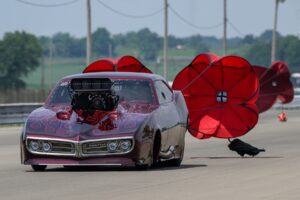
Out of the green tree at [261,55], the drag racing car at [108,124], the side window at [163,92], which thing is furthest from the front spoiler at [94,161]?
the green tree at [261,55]

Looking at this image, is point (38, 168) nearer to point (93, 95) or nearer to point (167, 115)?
point (93, 95)

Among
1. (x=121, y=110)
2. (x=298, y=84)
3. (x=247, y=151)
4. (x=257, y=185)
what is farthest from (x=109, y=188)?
(x=298, y=84)

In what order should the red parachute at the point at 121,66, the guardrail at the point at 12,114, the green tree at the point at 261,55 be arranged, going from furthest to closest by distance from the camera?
the green tree at the point at 261,55
the guardrail at the point at 12,114
the red parachute at the point at 121,66

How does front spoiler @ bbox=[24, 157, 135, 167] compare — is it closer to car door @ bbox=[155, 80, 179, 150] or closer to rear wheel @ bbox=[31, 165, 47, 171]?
rear wheel @ bbox=[31, 165, 47, 171]

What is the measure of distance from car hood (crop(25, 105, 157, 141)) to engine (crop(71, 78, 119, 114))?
7.3 inches

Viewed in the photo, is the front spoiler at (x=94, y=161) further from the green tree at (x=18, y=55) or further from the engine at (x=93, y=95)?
the green tree at (x=18, y=55)

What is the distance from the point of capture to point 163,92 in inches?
803

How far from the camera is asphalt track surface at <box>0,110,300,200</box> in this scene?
1454 cm

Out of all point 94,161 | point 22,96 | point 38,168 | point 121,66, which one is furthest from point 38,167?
point 22,96

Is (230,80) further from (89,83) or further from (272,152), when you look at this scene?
(89,83)

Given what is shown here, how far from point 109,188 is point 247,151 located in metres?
7.91

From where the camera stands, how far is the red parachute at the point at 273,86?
50438mm

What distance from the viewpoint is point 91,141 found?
717 inches

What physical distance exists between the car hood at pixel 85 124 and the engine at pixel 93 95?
18cm
